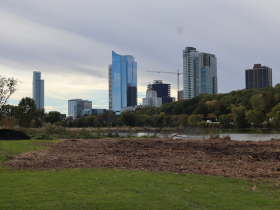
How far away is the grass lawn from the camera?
247 inches

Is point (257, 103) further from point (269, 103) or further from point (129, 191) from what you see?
point (129, 191)

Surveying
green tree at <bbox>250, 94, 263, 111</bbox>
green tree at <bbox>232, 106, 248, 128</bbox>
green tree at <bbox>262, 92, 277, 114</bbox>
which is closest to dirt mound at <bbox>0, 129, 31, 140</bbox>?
green tree at <bbox>232, 106, 248, 128</bbox>

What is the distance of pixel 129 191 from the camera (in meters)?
7.34

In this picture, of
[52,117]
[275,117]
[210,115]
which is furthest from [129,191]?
[52,117]

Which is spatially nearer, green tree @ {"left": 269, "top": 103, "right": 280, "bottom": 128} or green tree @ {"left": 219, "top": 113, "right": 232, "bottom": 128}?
green tree @ {"left": 269, "top": 103, "right": 280, "bottom": 128}

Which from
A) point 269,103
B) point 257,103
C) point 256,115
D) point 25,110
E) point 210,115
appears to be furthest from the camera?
point 210,115

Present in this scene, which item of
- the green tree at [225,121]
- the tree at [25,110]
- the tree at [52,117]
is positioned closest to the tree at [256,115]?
the green tree at [225,121]

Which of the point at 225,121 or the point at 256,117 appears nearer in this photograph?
the point at 256,117

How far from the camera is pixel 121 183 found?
821cm

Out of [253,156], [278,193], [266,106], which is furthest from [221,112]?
[278,193]

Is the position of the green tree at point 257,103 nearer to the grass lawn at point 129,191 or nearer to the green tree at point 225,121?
the green tree at point 225,121

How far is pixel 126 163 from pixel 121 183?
3.79 m

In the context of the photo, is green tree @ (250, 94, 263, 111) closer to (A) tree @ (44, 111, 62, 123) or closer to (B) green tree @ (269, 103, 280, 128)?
(B) green tree @ (269, 103, 280, 128)

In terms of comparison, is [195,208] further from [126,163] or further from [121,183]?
[126,163]
